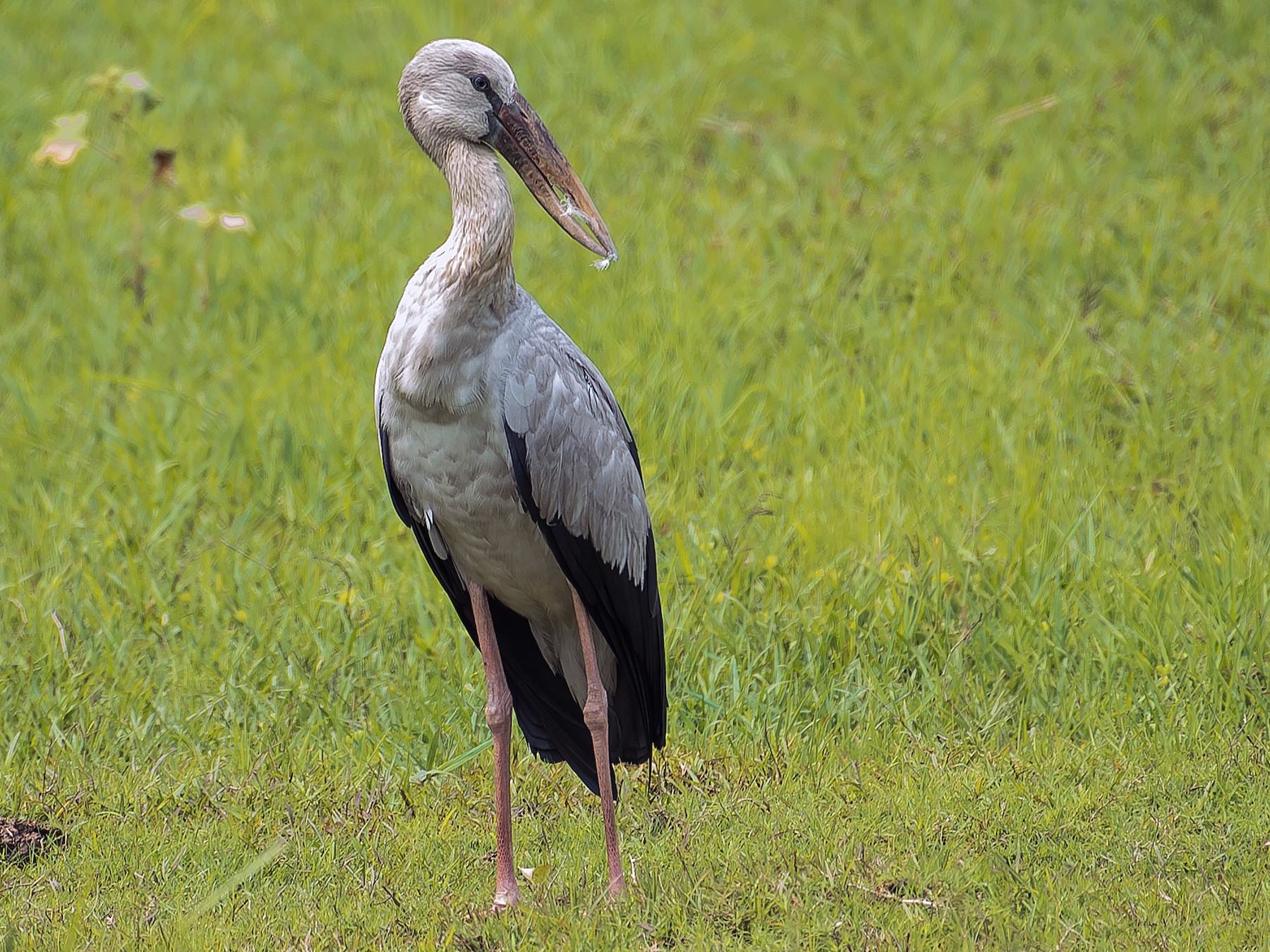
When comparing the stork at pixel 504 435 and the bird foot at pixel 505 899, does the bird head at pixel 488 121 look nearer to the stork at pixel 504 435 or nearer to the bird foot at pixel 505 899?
the stork at pixel 504 435

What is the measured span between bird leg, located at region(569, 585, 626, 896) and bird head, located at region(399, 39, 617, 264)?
0.94 metres

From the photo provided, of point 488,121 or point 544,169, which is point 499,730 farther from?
point 488,121

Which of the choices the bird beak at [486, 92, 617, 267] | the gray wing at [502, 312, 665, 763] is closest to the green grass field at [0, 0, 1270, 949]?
→ the gray wing at [502, 312, 665, 763]

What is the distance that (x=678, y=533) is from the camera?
5.38 metres

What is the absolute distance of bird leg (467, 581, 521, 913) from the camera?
376 cm

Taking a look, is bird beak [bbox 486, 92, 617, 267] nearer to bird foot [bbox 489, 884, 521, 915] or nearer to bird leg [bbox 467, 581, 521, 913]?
bird leg [bbox 467, 581, 521, 913]

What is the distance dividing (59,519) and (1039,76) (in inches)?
237

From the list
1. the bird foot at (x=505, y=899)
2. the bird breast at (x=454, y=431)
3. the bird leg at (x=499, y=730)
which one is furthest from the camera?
the bird leg at (x=499, y=730)

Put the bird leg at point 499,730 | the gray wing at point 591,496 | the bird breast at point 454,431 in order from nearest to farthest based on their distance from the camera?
the bird breast at point 454,431
the gray wing at point 591,496
the bird leg at point 499,730

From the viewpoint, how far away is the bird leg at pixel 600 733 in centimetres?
374

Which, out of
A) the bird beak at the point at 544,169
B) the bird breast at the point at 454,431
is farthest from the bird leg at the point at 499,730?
the bird beak at the point at 544,169

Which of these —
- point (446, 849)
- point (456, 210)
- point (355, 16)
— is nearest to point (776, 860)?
point (446, 849)

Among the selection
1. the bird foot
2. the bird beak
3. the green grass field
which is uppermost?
the bird beak

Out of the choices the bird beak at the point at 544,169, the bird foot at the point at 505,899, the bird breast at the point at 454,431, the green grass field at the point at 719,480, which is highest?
the bird beak at the point at 544,169
